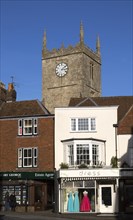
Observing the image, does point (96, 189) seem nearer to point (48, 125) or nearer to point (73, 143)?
point (73, 143)

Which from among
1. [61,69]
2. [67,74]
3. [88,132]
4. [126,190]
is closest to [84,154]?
[88,132]

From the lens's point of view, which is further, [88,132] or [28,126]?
[28,126]

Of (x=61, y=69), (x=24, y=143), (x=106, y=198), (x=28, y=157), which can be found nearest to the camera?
(x=106, y=198)

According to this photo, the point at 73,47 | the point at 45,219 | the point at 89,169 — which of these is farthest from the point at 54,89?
the point at 45,219

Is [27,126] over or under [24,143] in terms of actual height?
over

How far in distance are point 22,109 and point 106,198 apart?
524 inches

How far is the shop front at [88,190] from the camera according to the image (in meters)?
40.4

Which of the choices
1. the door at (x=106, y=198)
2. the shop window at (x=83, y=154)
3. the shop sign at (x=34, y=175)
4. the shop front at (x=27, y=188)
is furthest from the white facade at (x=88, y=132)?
the door at (x=106, y=198)

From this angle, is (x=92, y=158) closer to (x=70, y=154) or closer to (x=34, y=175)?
(x=70, y=154)

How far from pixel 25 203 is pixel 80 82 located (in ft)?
144

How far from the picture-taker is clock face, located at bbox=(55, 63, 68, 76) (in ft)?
285

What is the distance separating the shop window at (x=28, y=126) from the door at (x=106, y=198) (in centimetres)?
860

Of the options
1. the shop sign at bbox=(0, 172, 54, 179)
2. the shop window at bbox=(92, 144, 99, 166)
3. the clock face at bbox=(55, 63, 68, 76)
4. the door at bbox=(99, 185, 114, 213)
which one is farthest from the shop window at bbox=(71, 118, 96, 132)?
the clock face at bbox=(55, 63, 68, 76)

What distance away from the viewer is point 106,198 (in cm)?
4134
